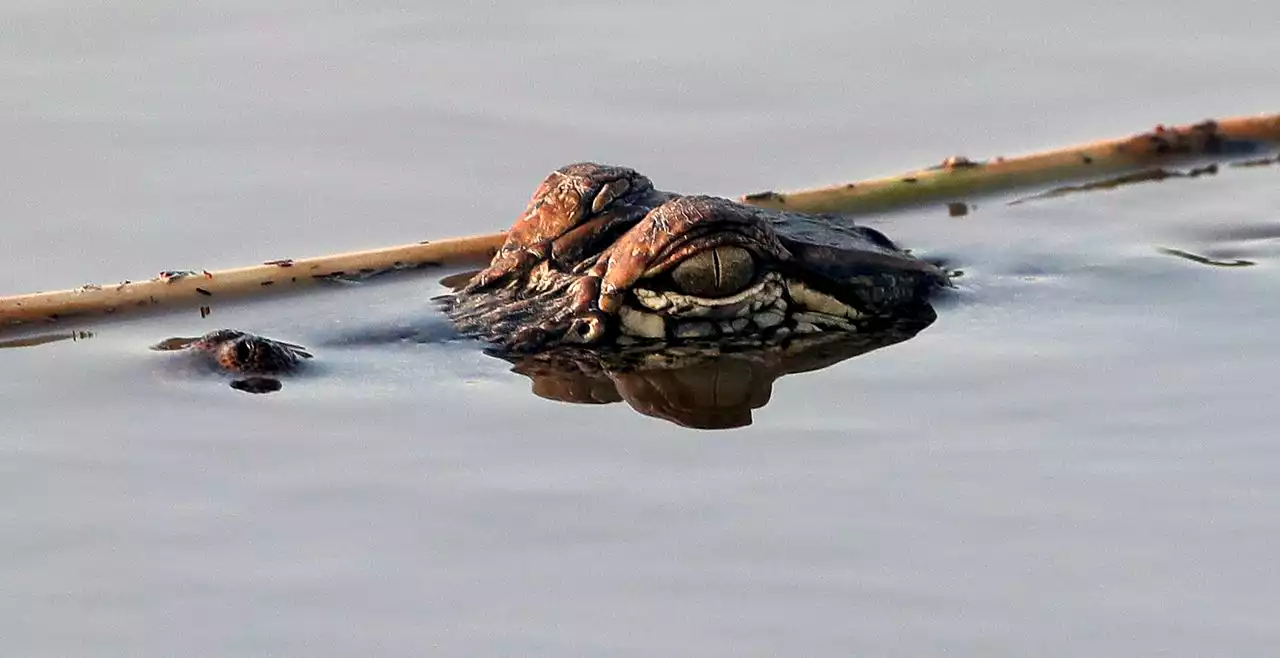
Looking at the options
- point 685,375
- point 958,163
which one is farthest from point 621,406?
point 958,163

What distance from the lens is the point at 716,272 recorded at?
8.79 m

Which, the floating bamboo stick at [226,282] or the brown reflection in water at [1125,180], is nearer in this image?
the floating bamboo stick at [226,282]

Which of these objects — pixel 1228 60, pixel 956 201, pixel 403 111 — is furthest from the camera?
pixel 1228 60

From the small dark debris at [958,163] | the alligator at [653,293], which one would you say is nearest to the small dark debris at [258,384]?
the alligator at [653,293]

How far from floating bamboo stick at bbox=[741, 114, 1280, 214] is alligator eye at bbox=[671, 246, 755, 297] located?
1.61 metres

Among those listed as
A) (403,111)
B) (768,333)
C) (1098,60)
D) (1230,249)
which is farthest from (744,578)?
(1098,60)

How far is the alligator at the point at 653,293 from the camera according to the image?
870 cm

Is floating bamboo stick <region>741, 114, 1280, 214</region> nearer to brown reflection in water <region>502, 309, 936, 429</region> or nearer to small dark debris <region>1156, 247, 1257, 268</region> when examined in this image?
small dark debris <region>1156, 247, 1257, 268</region>

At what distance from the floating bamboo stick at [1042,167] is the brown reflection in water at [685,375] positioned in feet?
5.20

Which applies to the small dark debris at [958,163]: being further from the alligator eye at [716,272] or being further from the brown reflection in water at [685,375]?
the alligator eye at [716,272]

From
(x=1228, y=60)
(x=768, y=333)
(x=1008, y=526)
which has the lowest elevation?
(x=1008, y=526)

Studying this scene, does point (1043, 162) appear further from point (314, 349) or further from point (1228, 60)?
point (314, 349)

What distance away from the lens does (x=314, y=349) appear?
29.0 ft

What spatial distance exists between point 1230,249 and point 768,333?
7.71 ft
